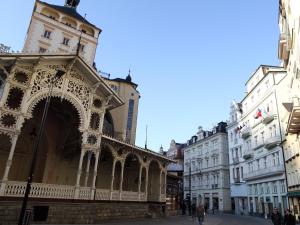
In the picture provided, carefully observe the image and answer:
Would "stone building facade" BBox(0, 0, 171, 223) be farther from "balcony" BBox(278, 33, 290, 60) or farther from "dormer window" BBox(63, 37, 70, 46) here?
"balcony" BBox(278, 33, 290, 60)

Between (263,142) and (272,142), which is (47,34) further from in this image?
(263,142)

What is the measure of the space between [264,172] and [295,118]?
16.8 metres

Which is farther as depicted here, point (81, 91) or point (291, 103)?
point (291, 103)

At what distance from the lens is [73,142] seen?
21.1 meters

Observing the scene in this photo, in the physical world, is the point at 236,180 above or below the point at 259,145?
below

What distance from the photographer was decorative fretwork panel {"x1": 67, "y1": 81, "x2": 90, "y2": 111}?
1865 centimetres

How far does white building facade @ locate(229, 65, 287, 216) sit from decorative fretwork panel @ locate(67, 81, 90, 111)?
2595 cm

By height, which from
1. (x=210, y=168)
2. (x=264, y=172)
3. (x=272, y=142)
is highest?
(x=272, y=142)

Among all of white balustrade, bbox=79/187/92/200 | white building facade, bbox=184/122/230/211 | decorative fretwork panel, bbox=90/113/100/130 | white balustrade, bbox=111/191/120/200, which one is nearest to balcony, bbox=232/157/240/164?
white building facade, bbox=184/122/230/211

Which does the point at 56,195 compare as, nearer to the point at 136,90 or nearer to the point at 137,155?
the point at 137,155

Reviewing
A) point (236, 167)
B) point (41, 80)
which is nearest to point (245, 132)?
point (236, 167)

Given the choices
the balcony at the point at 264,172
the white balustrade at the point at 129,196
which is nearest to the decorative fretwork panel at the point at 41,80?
the white balustrade at the point at 129,196

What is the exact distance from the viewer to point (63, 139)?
73.3ft

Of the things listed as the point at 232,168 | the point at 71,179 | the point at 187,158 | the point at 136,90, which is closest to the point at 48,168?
the point at 71,179
